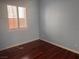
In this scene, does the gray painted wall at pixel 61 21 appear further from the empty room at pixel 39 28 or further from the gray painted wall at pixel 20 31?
the gray painted wall at pixel 20 31

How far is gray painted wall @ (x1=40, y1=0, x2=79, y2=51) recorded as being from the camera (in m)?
2.65

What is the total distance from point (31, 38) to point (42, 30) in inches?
27.5

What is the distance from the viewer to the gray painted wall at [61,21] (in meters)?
2.65

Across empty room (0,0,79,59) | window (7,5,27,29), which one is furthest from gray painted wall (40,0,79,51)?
window (7,5,27,29)

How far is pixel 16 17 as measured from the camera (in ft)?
10.6

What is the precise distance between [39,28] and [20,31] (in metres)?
1.11

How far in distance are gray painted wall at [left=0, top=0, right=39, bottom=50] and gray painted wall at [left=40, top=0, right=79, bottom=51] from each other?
351mm

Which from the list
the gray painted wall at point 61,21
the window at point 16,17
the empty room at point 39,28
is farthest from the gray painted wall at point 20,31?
the gray painted wall at point 61,21

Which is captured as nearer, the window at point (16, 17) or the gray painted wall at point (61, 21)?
the gray painted wall at point (61, 21)

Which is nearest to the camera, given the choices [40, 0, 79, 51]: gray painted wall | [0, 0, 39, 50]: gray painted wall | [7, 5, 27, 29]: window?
[40, 0, 79, 51]: gray painted wall

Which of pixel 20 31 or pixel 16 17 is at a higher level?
pixel 16 17

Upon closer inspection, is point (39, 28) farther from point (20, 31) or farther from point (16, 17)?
point (16, 17)

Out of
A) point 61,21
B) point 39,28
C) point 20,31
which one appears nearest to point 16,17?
point 20,31

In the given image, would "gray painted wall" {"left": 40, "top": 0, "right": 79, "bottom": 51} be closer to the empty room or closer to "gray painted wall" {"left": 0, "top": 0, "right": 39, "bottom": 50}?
the empty room
